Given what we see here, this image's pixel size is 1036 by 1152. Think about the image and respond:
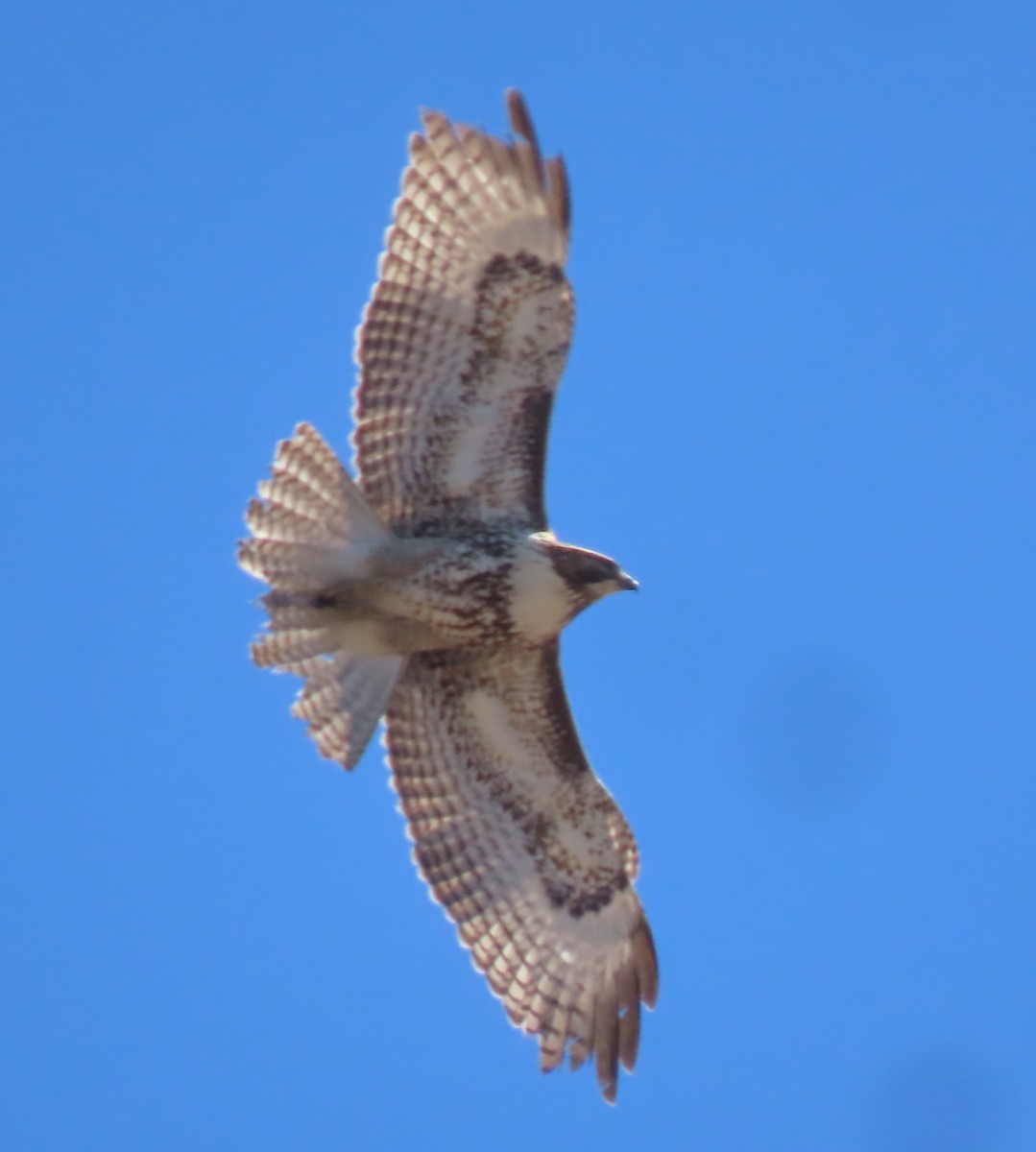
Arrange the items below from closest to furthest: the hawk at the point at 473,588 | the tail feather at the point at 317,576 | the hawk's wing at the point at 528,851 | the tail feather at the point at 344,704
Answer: the tail feather at the point at 317,576 < the hawk at the point at 473,588 < the tail feather at the point at 344,704 < the hawk's wing at the point at 528,851

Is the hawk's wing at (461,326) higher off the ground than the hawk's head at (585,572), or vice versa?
the hawk's wing at (461,326)

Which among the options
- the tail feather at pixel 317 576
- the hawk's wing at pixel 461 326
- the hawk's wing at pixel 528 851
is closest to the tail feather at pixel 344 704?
the tail feather at pixel 317 576

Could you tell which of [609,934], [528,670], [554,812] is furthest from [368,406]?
[609,934]

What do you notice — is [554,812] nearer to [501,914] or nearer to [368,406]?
[501,914]

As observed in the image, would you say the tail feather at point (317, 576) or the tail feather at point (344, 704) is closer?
the tail feather at point (317, 576)

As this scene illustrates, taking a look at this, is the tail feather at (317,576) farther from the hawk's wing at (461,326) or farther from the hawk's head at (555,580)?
the hawk's head at (555,580)

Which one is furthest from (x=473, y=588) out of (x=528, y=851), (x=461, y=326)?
(x=528, y=851)

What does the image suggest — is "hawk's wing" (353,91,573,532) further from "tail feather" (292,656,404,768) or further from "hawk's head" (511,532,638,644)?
"tail feather" (292,656,404,768)

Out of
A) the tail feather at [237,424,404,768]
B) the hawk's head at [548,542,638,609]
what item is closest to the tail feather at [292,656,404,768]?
the tail feather at [237,424,404,768]
